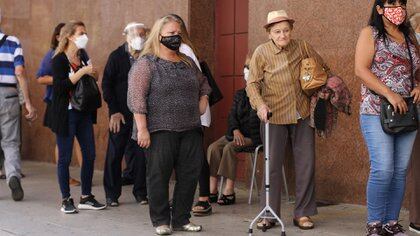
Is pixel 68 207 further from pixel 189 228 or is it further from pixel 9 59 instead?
pixel 9 59

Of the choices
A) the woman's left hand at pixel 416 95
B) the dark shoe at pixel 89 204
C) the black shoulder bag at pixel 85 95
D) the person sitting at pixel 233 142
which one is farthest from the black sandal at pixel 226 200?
the woman's left hand at pixel 416 95

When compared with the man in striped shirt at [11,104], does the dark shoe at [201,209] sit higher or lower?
lower

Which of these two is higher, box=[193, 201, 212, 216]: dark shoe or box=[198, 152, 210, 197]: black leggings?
box=[198, 152, 210, 197]: black leggings

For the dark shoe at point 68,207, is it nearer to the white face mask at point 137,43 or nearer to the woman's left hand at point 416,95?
the white face mask at point 137,43

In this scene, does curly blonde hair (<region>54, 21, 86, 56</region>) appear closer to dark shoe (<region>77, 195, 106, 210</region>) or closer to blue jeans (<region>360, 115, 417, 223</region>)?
dark shoe (<region>77, 195, 106, 210</region>)

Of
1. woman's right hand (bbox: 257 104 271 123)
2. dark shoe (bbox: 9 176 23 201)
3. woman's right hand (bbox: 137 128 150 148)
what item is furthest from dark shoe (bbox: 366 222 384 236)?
dark shoe (bbox: 9 176 23 201)

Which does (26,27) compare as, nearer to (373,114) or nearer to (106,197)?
(106,197)

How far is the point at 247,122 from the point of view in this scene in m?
7.64

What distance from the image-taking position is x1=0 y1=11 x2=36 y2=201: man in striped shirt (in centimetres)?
783

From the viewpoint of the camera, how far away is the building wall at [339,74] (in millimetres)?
7309

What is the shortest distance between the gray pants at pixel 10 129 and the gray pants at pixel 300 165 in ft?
9.83

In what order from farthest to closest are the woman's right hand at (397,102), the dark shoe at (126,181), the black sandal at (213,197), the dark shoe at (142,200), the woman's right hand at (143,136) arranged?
the dark shoe at (126,181)
the black sandal at (213,197)
the dark shoe at (142,200)
the woman's right hand at (143,136)
the woman's right hand at (397,102)

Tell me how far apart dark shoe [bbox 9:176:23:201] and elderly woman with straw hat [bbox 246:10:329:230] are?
2912mm

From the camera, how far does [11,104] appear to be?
310 inches
